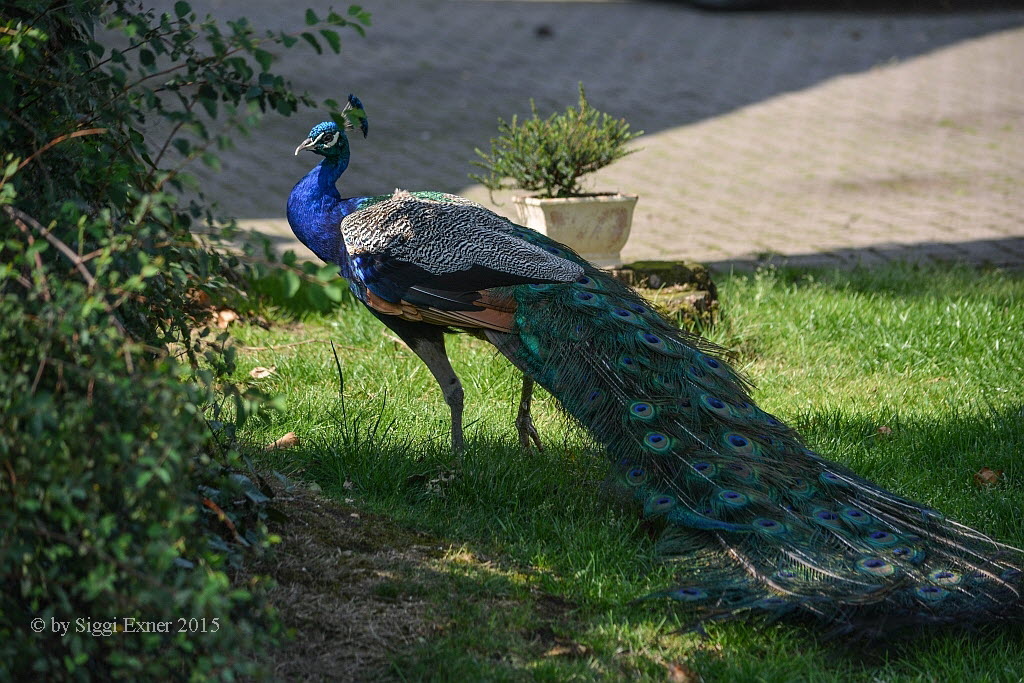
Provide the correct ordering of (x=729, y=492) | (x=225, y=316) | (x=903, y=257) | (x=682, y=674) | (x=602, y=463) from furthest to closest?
(x=903, y=257), (x=225, y=316), (x=602, y=463), (x=729, y=492), (x=682, y=674)

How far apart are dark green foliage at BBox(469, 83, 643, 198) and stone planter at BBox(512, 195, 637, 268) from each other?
0.14 meters

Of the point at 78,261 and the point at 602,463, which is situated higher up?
the point at 78,261

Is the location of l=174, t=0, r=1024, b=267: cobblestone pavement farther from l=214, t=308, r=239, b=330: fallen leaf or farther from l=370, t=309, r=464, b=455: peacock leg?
l=370, t=309, r=464, b=455: peacock leg

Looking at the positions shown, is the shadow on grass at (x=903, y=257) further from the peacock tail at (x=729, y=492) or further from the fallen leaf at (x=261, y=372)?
the peacock tail at (x=729, y=492)

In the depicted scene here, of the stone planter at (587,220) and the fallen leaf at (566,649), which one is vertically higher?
the stone planter at (587,220)

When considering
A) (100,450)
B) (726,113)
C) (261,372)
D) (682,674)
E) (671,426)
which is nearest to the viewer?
(100,450)

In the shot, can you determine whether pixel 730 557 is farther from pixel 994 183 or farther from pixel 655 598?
pixel 994 183

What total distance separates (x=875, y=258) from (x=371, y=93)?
7270 mm

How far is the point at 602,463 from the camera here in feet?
14.0

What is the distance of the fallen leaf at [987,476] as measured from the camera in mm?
4328

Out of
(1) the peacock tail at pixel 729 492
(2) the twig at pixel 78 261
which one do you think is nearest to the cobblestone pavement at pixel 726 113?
(1) the peacock tail at pixel 729 492

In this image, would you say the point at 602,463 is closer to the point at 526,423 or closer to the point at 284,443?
the point at 526,423

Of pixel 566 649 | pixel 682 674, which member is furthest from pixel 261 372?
pixel 682 674

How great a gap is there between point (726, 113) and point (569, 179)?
7.60 meters
